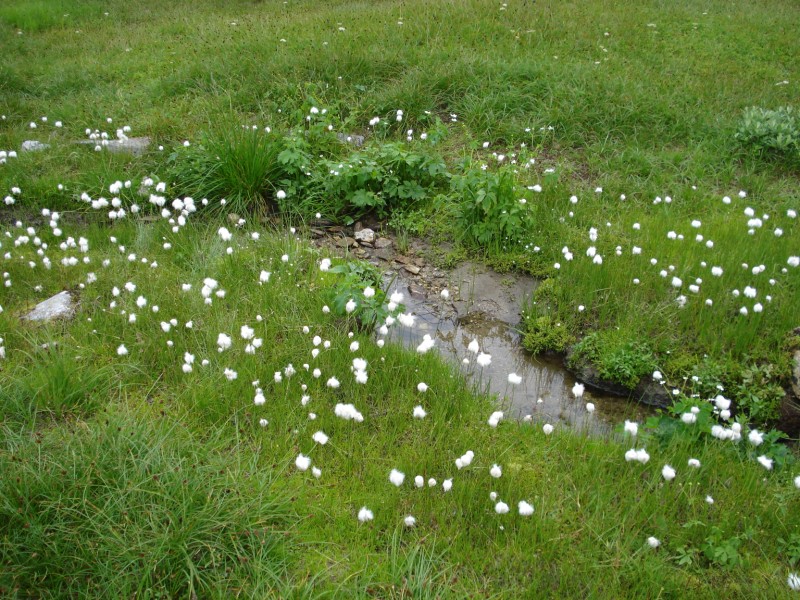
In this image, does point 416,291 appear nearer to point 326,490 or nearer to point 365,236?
point 365,236

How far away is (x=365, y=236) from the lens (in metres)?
6.76

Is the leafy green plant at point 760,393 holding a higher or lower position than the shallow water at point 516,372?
higher

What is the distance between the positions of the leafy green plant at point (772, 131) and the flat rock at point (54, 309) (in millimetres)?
7336

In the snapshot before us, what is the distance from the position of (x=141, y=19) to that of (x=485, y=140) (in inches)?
335

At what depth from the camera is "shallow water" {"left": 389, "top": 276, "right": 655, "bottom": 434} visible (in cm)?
469

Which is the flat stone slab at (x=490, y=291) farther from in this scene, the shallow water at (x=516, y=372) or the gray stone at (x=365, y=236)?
the gray stone at (x=365, y=236)

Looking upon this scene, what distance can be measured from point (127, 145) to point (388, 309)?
14.9ft

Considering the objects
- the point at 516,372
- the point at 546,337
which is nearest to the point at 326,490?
the point at 516,372

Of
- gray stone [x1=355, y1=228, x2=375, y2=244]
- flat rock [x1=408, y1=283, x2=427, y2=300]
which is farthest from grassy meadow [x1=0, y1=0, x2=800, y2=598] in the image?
flat rock [x1=408, y1=283, x2=427, y2=300]

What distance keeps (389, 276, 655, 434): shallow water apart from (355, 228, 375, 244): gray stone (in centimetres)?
102

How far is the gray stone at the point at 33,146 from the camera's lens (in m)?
7.62

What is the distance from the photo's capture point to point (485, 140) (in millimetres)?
7902

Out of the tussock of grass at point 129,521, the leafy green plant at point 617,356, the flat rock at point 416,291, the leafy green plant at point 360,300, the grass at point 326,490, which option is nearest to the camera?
the tussock of grass at point 129,521

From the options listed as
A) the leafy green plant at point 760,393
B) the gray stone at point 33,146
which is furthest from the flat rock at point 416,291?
the gray stone at point 33,146
